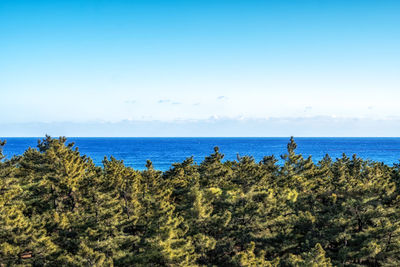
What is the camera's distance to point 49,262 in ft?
79.9

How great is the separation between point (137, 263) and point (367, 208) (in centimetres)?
2299

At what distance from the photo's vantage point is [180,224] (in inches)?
1145

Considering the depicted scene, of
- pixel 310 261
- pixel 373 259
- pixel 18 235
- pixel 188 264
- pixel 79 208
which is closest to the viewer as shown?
pixel 310 261

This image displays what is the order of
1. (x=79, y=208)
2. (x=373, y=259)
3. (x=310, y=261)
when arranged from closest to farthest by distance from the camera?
(x=310, y=261) → (x=373, y=259) → (x=79, y=208)

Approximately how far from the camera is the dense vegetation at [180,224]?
78.6 ft

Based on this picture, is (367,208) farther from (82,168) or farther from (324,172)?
(82,168)

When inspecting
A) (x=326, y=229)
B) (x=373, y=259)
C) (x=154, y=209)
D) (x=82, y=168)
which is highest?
(x=82, y=168)

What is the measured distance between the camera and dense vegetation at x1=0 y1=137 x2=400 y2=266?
2395 centimetres

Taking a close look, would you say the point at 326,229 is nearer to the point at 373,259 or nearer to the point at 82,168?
the point at 373,259

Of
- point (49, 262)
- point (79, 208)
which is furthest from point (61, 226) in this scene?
point (79, 208)

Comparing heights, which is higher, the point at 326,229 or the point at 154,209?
the point at 154,209

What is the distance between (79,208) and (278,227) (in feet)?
73.2

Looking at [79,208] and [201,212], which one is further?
[79,208]

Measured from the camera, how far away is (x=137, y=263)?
83.5 ft
